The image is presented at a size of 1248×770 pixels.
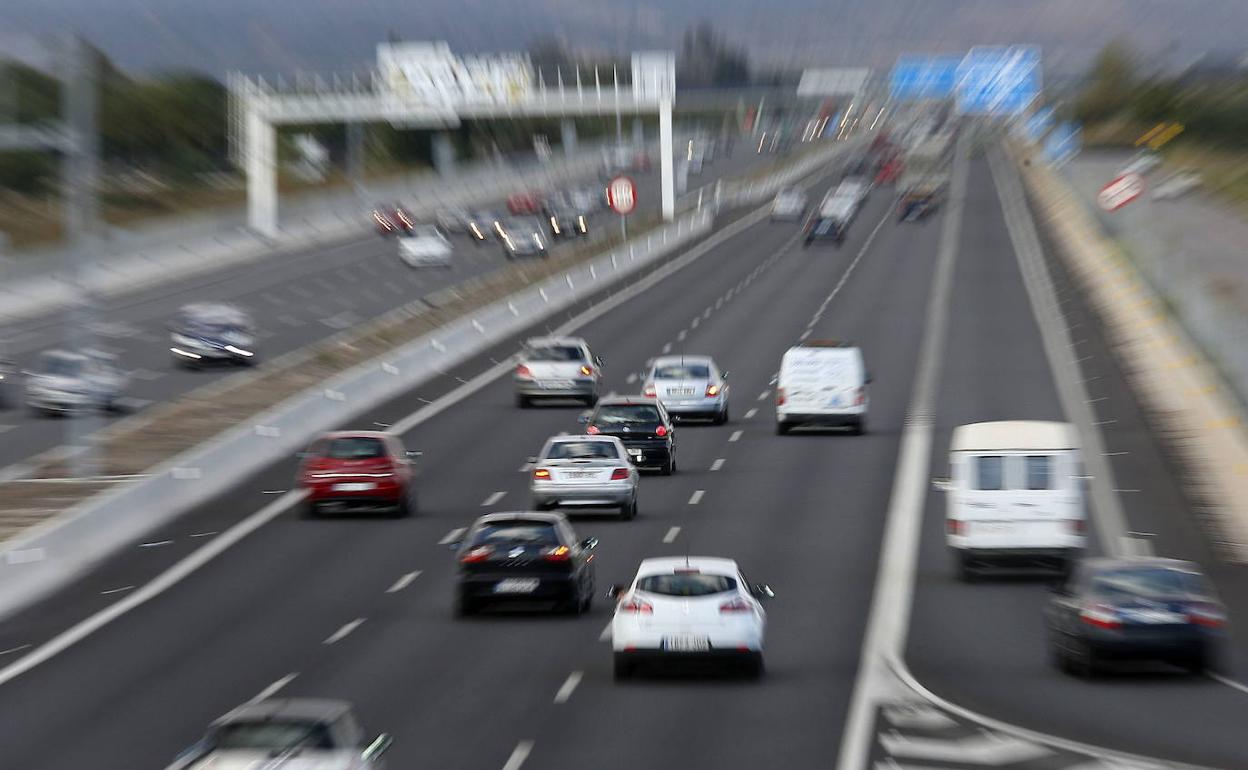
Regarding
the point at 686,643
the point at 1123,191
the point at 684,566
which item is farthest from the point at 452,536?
the point at 1123,191

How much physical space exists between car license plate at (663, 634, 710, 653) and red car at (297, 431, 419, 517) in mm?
14848

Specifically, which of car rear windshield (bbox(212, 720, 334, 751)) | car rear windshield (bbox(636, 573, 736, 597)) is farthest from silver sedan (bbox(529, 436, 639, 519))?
car rear windshield (bbox(212, 720, 334, 751))

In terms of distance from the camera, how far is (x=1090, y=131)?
185750 millimetres

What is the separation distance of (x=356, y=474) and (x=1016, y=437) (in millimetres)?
11580

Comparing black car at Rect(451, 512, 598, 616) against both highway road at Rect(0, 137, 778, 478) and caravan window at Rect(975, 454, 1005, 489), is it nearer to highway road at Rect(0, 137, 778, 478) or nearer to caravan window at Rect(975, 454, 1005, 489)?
caravan window at Rect(975, 454, 1005, 489)

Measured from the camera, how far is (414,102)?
326ft

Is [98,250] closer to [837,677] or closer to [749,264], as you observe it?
[749,264]

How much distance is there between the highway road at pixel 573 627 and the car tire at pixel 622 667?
128 mm

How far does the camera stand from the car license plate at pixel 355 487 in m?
35.0

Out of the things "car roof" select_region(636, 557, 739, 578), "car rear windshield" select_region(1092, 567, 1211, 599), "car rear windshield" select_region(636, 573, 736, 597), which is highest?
"car roof" select_region(636, 557, 739, 578)

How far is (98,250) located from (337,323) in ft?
49.1

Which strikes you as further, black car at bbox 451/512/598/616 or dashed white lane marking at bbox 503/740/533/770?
black car at bbox 451/512/598/616

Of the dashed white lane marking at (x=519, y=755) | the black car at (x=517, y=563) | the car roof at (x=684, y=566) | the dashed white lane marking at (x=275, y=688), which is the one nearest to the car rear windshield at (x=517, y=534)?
the black car at (x=517, y=563)

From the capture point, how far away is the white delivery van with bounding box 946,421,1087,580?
2908cm
